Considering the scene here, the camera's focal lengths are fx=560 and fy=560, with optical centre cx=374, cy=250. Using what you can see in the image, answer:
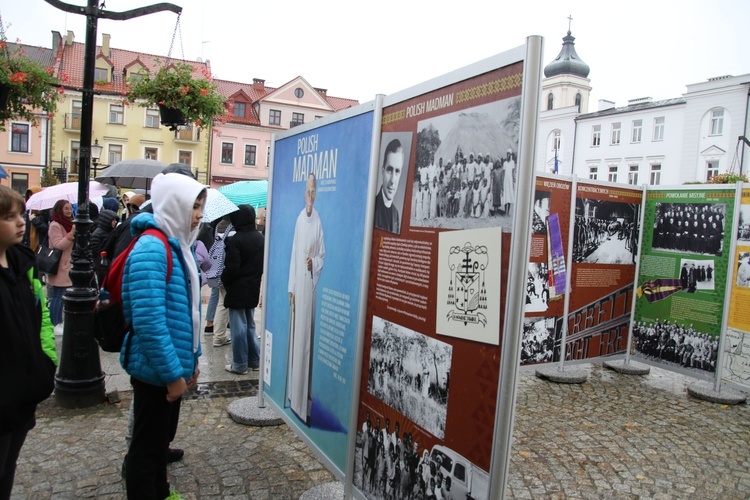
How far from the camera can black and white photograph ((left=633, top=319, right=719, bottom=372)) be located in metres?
6.77

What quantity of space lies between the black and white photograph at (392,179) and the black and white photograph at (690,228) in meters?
5.45

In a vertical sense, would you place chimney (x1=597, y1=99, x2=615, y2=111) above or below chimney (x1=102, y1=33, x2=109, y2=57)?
above

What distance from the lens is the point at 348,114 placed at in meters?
3.34

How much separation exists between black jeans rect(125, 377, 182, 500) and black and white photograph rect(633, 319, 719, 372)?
631 cm

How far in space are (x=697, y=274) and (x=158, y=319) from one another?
21.2ft

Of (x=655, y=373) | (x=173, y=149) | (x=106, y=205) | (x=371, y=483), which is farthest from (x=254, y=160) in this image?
(x=371, y=483)

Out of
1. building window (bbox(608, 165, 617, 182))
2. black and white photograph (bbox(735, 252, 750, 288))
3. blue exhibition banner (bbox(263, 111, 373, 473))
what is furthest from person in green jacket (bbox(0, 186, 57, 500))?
building window (bbox(608, 165, 617, 182))

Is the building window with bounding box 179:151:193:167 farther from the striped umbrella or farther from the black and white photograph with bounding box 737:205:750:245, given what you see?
the black and white photograph with bounding box 737:205:750:245

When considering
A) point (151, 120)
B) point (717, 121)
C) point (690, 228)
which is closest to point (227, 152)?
point (151, 120)

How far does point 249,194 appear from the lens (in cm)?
1112

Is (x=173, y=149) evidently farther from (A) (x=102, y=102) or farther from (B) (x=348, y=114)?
(B) (x=348, y=114)

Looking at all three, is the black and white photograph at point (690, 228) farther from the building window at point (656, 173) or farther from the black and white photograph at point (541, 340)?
the building window at point (656, 173)

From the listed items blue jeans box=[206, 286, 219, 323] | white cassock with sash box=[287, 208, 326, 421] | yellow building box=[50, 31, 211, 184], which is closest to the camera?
white cassock with sash box=[287, 208, 326, 421]

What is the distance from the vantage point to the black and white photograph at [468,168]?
217cm
